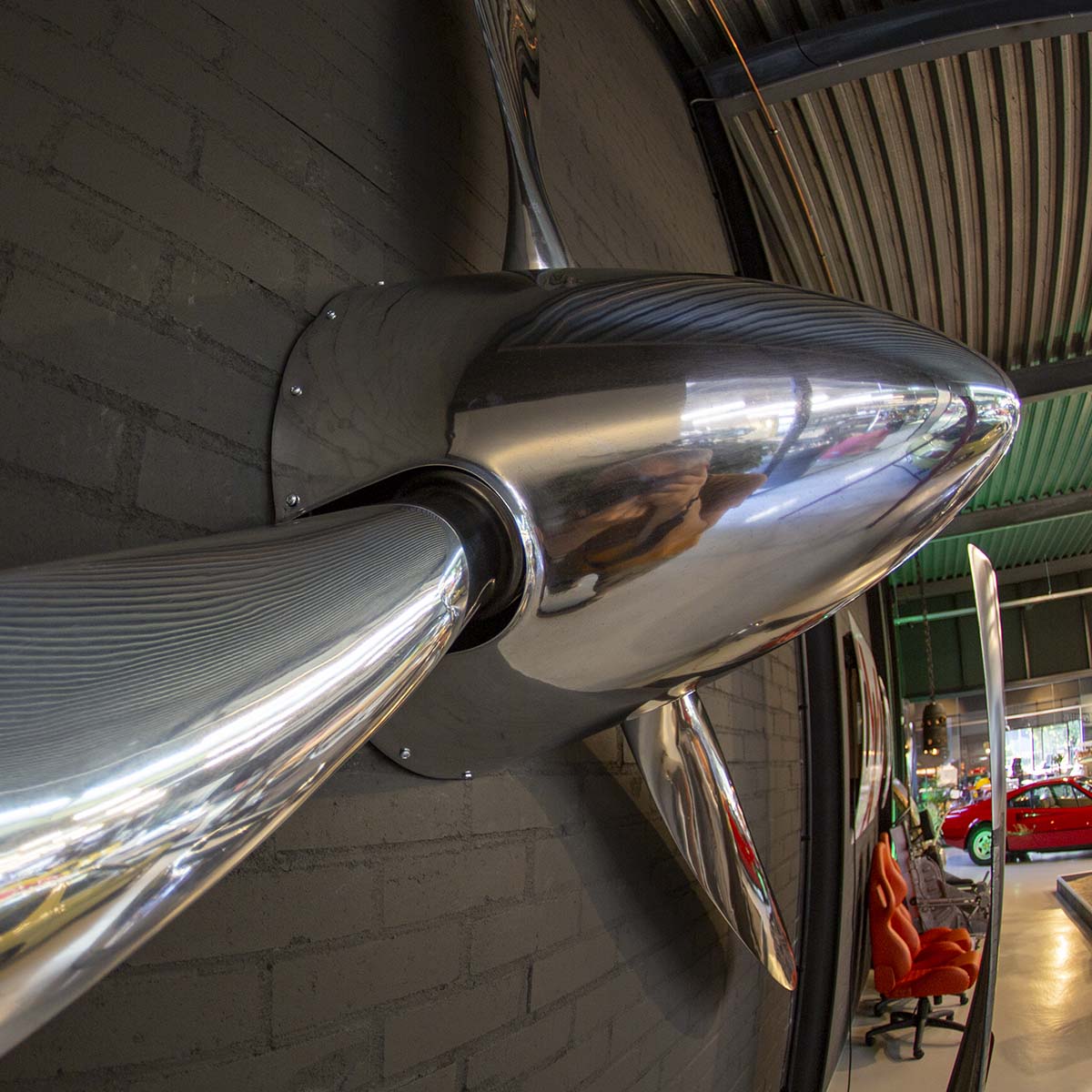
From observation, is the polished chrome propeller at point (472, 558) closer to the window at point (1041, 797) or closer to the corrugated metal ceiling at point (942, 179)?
the corrugated metal ceiling at point (942, 179)

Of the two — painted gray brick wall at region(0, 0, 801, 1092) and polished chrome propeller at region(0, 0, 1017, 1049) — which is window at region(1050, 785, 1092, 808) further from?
polished chrome propeller at region(0, 0, 1017, 1049)

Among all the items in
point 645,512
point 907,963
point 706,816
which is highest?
point 645,512

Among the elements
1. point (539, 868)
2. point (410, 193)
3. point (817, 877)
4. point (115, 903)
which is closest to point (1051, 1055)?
point (817, 877)

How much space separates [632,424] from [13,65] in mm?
585

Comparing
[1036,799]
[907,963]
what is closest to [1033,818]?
[1036,799]

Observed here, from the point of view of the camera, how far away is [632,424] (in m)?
0.67

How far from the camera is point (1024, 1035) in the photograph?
5020mm

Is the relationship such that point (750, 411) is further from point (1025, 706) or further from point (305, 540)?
point (1025, 706)

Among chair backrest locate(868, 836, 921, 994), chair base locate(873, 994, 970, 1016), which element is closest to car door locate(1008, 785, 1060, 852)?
chair base locate(873, 994, 970, 1016)

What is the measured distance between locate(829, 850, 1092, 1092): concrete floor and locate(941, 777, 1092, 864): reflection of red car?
19.2ft

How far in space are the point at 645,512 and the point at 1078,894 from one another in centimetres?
1042

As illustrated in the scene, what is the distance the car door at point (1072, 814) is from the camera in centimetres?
1371

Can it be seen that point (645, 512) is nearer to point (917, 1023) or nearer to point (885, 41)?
point (885, 41)

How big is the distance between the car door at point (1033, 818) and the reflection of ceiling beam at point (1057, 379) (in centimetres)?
1023
